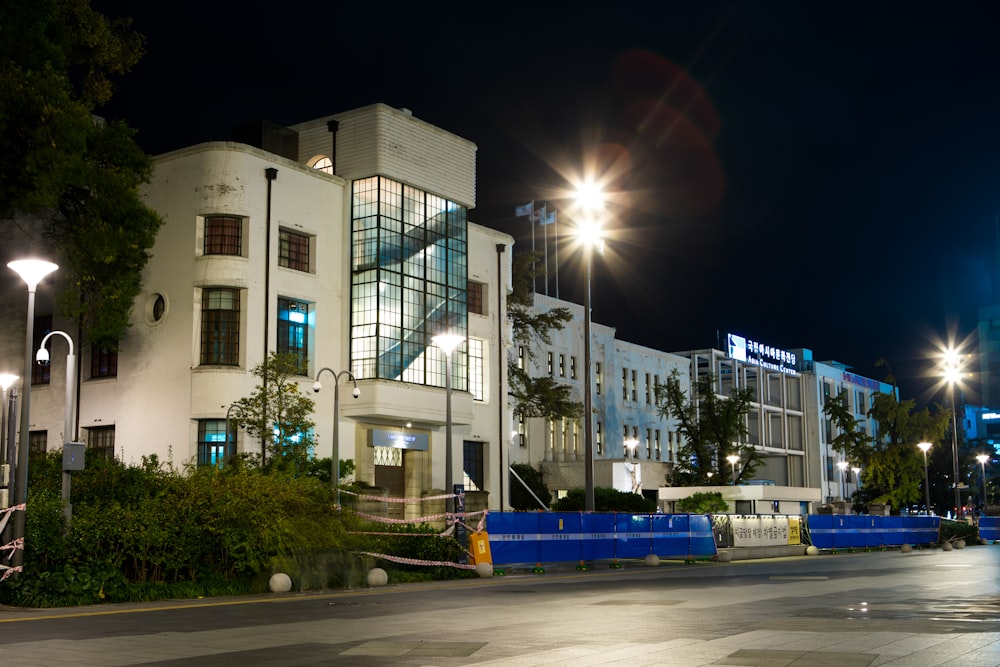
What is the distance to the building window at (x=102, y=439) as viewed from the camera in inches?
1703

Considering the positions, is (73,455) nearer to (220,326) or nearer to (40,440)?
(220,326)

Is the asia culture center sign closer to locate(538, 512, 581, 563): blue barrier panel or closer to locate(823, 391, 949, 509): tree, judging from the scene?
locate(823, 391, 949, 509): tree

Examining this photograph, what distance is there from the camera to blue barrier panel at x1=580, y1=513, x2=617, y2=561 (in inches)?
1332

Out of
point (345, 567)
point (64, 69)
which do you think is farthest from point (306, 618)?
point (64, 69)

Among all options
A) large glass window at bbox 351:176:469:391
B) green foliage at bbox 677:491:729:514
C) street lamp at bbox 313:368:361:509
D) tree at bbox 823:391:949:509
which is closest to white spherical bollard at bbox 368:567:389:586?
street lamp at bbox 313:368:361:509

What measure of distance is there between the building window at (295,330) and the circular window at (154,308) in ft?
14.2

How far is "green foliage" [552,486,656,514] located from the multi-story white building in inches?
504

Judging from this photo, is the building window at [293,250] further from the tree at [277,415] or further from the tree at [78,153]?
the tree at [78,153]

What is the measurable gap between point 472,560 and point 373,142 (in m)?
21.4

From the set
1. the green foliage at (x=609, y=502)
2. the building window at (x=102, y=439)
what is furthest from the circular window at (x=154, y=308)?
the green foliage at (x=609, y=502)

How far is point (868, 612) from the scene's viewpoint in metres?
17.4

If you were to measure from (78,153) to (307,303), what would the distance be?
16.0 m

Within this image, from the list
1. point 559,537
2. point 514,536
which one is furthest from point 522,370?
point 514,536

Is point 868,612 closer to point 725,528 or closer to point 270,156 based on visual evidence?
point 725,528
